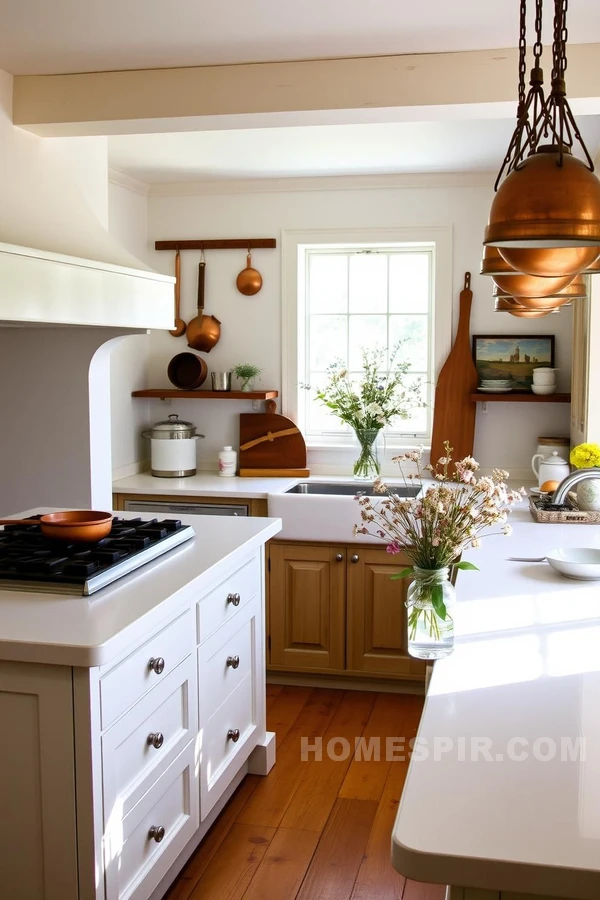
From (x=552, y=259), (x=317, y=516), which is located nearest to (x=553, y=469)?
(x=317, y=516)

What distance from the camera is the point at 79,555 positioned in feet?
7.72

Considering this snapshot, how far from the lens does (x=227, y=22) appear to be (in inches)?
96.8

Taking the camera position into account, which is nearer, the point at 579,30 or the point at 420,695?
the point at 579,30

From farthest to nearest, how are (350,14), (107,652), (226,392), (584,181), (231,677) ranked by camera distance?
(226,392)
(231,677)
(350,14)
(107,652)
(584,181)

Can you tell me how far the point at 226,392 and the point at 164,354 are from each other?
1.62ft

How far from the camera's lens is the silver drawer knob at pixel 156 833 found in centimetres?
218

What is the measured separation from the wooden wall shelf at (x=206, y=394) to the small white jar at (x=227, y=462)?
278 mm

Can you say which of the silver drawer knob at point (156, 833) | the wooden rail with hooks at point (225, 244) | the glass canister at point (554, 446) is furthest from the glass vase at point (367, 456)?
the silver drawer knob at point (156, 833)

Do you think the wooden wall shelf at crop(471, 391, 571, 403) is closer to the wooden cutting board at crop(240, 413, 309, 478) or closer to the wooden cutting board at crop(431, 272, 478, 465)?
the wooden cutting board at crop(431, 272, 478, 465)

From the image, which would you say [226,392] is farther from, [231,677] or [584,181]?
[584,181]

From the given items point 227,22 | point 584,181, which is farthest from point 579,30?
point 584,181

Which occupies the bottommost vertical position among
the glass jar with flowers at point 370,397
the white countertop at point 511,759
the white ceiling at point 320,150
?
the white countertop at point 511,759

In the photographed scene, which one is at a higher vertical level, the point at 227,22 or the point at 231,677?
the point at 227,22

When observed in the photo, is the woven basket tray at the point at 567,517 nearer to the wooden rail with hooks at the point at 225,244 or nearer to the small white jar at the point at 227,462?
the small white jar at the point at 227,462
